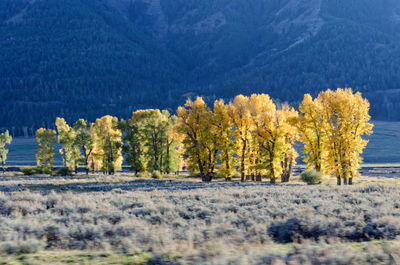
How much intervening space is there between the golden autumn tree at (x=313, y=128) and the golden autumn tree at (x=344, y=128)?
33.5 inches

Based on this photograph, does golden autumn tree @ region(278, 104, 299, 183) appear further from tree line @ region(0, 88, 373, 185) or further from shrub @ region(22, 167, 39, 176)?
shrub @ region(22, 167, 39, 176)

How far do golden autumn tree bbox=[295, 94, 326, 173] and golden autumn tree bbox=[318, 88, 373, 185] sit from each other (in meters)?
0.85

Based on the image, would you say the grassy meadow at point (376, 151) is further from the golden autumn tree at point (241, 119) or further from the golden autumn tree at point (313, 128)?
the golden autumn tree at point (241, 119)

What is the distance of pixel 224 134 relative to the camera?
47.5 metres

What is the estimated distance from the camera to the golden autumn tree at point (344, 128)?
4100 cm

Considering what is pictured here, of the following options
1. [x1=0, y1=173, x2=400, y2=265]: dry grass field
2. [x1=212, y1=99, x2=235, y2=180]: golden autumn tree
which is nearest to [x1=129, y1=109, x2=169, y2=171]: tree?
[x1=212, y1=99, x2=235, y2=180]: golden autumn tree

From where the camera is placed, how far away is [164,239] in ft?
34.2

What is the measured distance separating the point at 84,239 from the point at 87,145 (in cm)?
5799

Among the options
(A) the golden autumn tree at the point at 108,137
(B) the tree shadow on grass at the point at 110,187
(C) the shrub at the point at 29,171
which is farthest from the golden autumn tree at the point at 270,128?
(C) the shrub at the point at 29,171

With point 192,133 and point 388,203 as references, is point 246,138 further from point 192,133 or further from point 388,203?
point 388,203

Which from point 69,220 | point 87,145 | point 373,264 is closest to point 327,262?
point 373,264

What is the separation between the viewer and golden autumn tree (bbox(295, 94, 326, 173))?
42969 mm

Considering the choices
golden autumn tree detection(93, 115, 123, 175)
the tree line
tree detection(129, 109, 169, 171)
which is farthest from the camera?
golden autumn tree detection(93, 115, 123, 175)

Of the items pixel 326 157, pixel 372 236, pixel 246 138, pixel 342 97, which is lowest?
pixel 372 236
